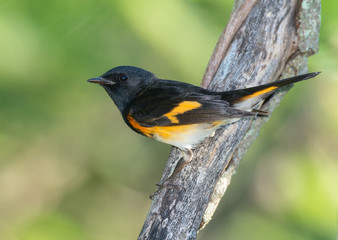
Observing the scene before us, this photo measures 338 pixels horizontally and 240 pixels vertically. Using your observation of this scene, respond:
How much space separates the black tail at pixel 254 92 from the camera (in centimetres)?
282

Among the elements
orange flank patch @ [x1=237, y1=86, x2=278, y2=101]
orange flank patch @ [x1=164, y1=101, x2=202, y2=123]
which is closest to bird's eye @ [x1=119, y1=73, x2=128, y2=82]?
orange flank patch @ [x1=164, y1=101, x2=202, y2=123]

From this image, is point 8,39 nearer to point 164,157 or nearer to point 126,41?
point 126,41

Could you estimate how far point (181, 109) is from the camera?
3146 mm

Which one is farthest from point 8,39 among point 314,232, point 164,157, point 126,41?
point 314,232

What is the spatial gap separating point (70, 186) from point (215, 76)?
2.76 m

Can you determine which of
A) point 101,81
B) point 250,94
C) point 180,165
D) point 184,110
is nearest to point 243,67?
point 250,94

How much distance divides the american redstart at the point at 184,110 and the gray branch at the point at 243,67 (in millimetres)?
137

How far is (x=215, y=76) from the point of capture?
3.36 m

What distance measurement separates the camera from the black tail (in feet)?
9.25

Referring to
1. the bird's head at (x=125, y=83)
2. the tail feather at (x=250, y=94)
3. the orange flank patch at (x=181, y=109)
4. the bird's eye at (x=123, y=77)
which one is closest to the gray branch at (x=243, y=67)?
the tail feather at (x=250, y=94)

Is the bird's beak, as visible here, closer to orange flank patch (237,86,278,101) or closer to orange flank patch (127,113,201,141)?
orange flank patch (127,113,201,141)

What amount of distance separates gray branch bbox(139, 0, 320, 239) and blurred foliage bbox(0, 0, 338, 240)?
0.55 meters

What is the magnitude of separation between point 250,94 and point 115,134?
2.94 meters

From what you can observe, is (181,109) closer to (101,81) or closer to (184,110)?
(184,110)
